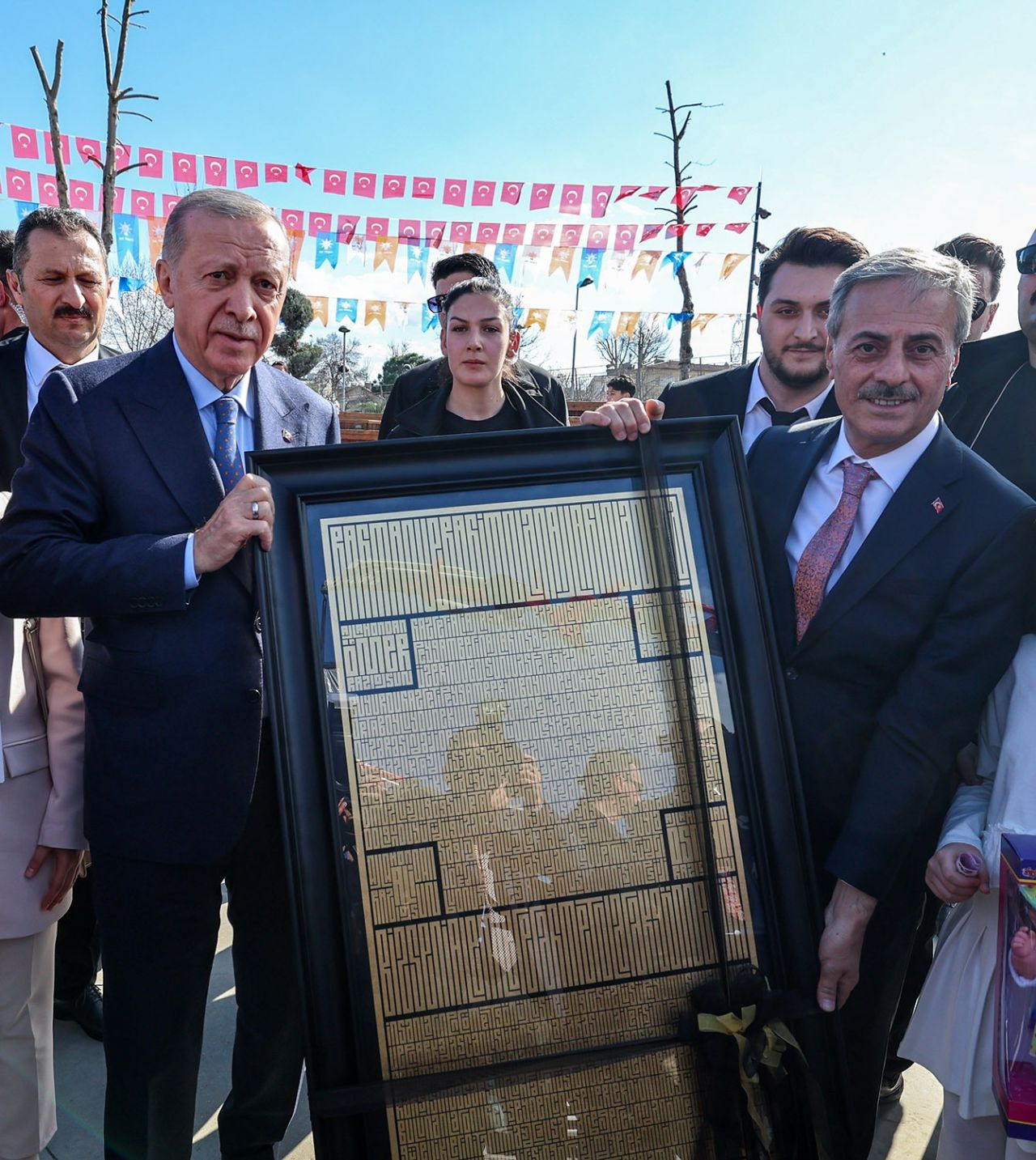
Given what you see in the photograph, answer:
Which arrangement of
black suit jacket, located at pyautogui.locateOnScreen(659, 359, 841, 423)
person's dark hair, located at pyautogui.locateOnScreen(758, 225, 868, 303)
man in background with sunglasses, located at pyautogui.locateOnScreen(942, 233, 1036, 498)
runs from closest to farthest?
man in background with sunglasses, located at pyautogui.locateOnScreen(942, 233, 1036, 498) → person's dark hair, located at pyautogui.locateOnScreen(758, 225, 868, 303) → black suit jacket, located at pyautogui.locateOnScreen(659, 359, 841, 423)

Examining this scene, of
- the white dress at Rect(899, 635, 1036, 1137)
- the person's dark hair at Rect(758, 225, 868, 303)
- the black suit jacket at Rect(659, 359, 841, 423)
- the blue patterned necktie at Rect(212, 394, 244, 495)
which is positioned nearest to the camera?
the white dress at Rect(899, 635, 1036, 1137)


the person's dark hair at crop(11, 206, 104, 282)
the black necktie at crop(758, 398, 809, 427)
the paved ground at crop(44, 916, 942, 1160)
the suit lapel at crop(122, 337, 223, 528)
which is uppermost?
the person's dark hair at crop(11, 206, 104, 282)

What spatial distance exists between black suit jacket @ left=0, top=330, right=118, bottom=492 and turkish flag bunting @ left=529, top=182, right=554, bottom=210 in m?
11.9

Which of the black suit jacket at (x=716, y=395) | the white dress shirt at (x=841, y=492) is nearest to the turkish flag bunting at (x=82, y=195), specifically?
the black suit jacket at (x=716, y=395)

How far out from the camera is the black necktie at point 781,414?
2.98 meters

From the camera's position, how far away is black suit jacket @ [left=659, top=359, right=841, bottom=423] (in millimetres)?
3117

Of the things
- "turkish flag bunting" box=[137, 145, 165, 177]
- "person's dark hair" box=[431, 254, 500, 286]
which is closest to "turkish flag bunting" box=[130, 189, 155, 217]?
"turkish flag bunting" box=[137, 145, 165, 177]

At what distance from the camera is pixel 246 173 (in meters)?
12.5

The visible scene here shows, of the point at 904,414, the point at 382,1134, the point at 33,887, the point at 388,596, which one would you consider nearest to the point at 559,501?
the point at 388,596

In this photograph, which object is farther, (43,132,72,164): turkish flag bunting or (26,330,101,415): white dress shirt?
(43,132,72,164): turkish flag bunting

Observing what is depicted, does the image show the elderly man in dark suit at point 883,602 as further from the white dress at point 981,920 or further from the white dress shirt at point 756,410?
the white dress shirt at point 756,410

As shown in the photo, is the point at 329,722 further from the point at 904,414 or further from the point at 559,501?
the point at 904,414

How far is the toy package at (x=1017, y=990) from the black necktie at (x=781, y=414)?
1.82 metres

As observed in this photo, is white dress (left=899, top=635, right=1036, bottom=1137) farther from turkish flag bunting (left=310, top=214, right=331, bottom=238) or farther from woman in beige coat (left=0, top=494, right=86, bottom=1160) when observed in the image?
turkish flag bunting (left=310, top=214, right=331, bottom=238)
